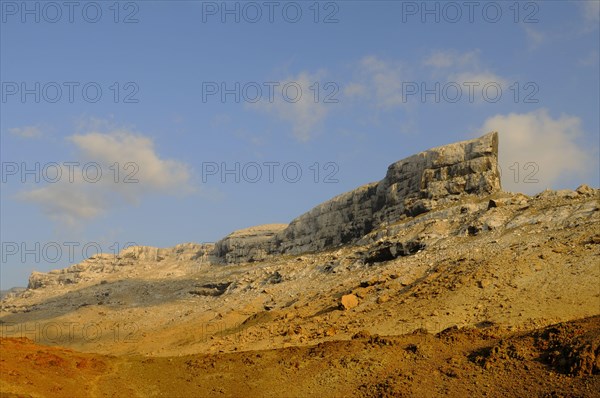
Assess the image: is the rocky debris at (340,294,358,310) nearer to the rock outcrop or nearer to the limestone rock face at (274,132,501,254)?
the limestone rock face at (274,132,501,254)

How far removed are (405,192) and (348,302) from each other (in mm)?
27417

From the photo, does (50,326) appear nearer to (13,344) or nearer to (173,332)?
(173,332)

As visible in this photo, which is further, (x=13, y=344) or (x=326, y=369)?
(x=13, y=344)

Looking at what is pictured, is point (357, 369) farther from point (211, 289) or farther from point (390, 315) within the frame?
point (211, 289)

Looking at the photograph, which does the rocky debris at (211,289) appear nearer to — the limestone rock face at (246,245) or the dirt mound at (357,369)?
the limestone rock face at (246,245)

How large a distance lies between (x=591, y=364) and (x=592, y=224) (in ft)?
60.8

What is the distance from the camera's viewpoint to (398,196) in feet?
201

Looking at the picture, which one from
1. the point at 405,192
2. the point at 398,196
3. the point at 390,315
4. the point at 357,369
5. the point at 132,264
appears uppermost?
the point at 405,192

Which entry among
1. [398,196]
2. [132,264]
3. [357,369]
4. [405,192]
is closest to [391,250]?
[405,192]

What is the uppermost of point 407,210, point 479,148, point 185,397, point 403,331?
point 479,148

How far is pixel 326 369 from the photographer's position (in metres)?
22.8

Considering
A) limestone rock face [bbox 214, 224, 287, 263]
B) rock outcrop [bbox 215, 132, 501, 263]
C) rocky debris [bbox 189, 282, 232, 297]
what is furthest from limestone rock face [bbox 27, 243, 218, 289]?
rocky debris [bbox 189, 282, 232, 297]

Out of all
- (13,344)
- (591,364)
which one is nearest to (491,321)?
(591,364)

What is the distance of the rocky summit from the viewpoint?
20766 mm
